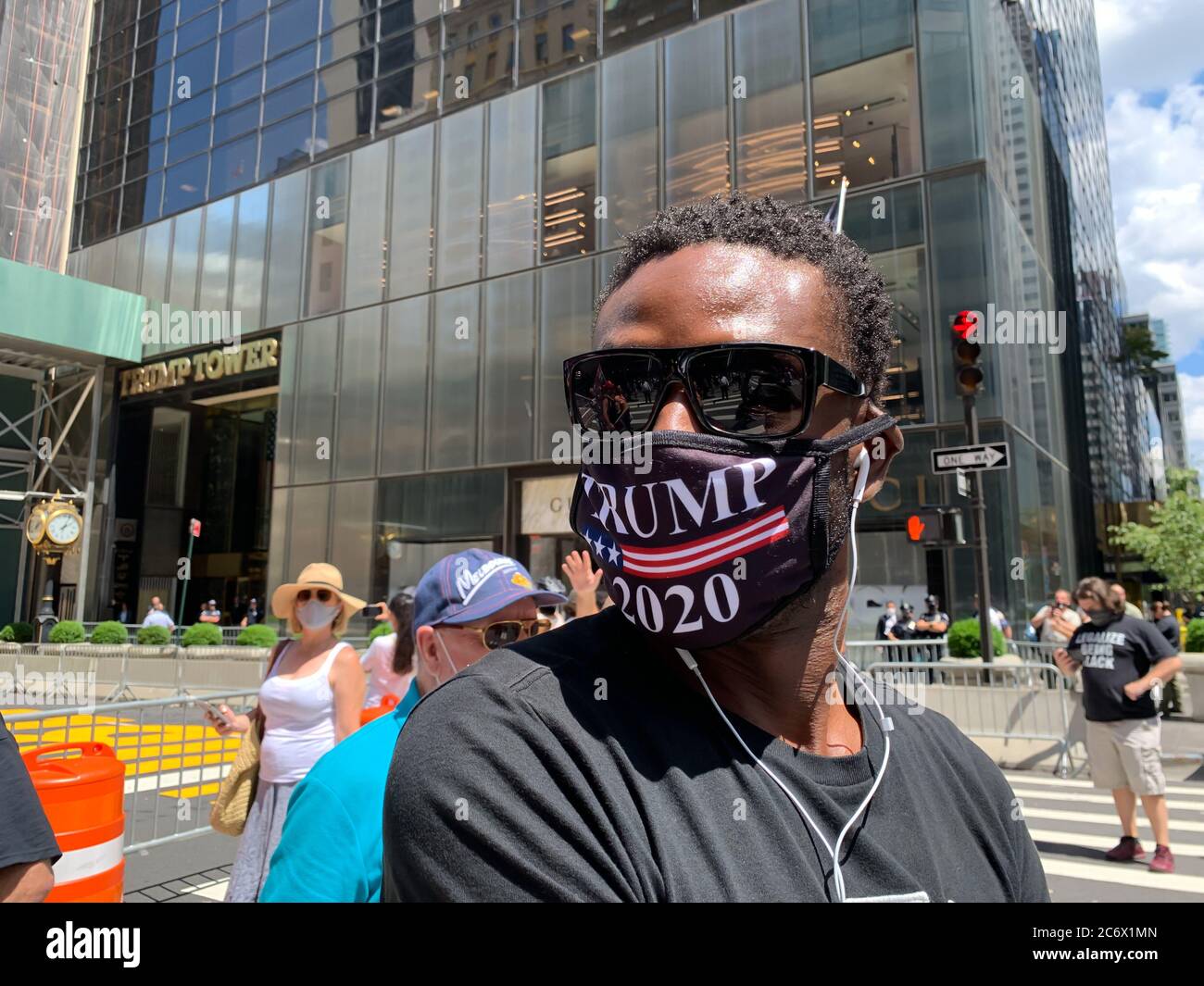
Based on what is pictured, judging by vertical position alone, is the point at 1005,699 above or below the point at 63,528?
below

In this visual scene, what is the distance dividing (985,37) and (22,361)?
31.9m

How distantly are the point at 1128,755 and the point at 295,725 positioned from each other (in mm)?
6281

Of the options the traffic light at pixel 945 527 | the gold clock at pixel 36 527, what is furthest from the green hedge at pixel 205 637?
the traffic light at pixel 945 527

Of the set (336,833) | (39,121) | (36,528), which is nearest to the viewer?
(336,833)

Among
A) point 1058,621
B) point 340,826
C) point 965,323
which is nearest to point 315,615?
point 340,826

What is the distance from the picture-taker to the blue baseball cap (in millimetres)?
3219

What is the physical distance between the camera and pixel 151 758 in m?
9.03

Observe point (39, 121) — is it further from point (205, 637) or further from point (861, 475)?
point (861, 475)

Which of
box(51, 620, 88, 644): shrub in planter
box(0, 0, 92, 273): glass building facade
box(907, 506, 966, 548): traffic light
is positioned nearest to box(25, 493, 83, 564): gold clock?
box(51, 620, 88, 644): shrub in planter

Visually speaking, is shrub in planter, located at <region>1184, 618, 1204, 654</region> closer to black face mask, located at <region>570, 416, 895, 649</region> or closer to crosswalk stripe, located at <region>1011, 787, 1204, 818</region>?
crosswalk stripe, located at <region>1011, 787, 1204, 818</region>

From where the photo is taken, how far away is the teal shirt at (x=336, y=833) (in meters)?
2.09

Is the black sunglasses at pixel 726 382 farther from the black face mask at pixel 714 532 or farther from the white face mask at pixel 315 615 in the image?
the white face mask at pixel 315 615

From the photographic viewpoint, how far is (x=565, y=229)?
71.5 feet

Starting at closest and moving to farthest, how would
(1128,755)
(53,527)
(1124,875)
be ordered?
(1124,875) → (1128,755) → (53,527)
